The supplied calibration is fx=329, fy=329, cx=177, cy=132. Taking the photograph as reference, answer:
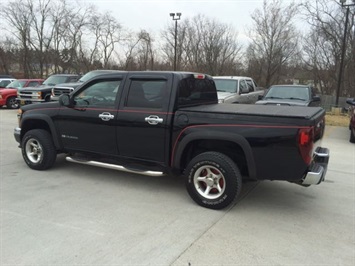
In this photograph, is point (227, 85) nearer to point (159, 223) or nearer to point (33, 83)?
point (159, 223)

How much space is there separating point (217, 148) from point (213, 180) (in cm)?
48

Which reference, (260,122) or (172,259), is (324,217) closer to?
(260,122)

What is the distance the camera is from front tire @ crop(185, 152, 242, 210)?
4.15m

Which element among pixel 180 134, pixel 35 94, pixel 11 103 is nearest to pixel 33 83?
pixel 11 103

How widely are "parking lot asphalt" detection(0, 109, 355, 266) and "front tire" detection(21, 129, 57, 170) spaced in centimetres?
17

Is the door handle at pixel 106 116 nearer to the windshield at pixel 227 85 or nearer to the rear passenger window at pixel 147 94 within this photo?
the rear passenger window at pixel 147 94

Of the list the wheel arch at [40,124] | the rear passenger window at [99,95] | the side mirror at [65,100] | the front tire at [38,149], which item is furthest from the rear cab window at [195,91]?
the front tire at [38,149]

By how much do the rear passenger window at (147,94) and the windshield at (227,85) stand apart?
8223 millimetres

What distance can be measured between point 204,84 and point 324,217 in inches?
104

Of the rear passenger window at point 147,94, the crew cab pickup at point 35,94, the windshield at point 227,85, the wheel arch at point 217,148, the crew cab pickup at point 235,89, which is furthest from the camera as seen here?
the crew cab pickup at point 35,94

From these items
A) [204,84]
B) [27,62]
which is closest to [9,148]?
[204,84]

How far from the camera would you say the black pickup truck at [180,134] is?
3937 millimetres

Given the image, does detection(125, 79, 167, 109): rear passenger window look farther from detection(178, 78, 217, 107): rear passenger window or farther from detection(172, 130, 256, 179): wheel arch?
detection(172, 130, 256, 179): wheel arch

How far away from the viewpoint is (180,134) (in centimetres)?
446
